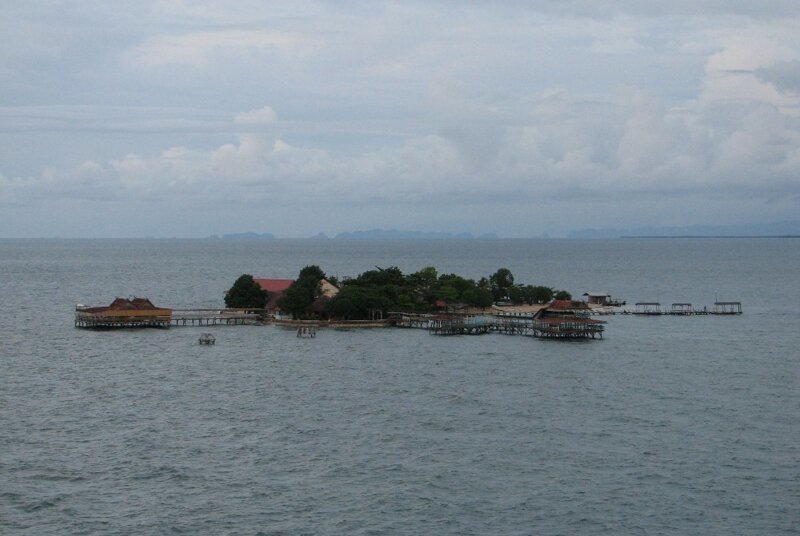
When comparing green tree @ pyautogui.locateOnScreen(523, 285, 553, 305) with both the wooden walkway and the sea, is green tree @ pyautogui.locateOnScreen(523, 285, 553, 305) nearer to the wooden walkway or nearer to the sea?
the wooden walkway

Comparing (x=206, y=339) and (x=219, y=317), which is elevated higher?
(x=219, y=317)

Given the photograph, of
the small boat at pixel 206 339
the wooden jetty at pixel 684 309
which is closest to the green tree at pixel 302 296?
the small boat at pixel 206 339

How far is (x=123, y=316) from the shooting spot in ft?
279

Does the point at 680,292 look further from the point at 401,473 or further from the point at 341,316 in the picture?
the point at 401,473

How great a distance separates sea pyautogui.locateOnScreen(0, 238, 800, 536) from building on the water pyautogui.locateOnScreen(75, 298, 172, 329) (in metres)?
4.76

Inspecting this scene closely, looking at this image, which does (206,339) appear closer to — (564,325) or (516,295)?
(564,325)

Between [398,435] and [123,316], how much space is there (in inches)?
1930

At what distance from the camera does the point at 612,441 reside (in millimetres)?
42312

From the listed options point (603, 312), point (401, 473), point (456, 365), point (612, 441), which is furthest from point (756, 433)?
point (603, 312)

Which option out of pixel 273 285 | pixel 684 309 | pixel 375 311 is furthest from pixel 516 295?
pixel 273 285

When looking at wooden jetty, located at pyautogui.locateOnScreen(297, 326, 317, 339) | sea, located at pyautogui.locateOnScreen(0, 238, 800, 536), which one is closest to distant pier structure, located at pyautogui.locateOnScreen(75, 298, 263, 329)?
sea, located at pyautogui.locateOnScreen(0, 238, 800, 536)

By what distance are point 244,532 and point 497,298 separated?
77988 mm

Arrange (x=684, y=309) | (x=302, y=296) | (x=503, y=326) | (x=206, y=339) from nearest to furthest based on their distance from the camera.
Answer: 1. (x=206, y=339)
2. (x=503, y=326)
3. (x=302, y=296)
4. (x=684, y=309)

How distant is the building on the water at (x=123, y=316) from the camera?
84625 mm
